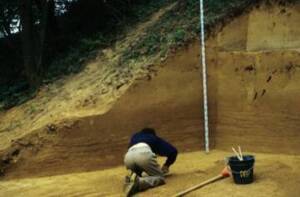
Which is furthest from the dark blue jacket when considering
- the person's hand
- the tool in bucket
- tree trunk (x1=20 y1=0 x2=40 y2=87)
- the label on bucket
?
tree trunk (x1=20 y1=0 x2=40 y2=87)

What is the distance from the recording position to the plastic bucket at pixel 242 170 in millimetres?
10208

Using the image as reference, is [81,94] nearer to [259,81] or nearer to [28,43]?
[28,43]

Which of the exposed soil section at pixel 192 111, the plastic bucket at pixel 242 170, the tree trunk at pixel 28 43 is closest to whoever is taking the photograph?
the plastic bucket at pixel 242 170

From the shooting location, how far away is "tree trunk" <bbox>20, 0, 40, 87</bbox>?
16422mm

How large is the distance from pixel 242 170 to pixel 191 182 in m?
1.06

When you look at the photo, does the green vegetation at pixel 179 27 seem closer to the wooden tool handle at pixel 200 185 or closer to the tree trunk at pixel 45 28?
the tree trunk at pixel 45 28

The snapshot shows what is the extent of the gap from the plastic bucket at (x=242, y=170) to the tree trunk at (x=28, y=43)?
746 centimetres

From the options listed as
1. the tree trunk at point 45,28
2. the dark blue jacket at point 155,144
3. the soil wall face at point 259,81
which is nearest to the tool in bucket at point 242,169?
the dark blue jacket at point 155,144

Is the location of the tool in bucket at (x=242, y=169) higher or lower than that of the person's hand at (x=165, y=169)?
higher

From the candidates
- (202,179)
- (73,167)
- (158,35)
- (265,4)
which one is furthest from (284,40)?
(73,167)

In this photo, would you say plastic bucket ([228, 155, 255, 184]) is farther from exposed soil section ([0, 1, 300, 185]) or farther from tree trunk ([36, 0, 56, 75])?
tree trunk ([36, 0, 56, 75])

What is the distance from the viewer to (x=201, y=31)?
13.8 m

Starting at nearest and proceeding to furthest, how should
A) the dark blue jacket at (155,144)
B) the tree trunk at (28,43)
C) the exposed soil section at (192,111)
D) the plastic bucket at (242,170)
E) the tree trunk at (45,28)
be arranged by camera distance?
the plastic bucket at (242,170)
the dark blue jacket at (155,144)
the exposed soil section at (192,111)
the tree trunk at (28,43)
the tree trunk at (45,28)

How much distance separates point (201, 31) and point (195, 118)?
1.84m
